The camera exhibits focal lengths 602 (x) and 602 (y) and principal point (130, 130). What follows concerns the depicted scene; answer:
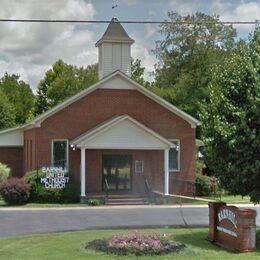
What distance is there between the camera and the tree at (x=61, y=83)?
69.6 meters

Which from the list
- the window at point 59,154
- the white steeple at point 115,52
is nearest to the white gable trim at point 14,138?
the window at point 59,154

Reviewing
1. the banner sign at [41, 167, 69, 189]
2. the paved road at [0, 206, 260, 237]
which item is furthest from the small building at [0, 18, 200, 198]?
the paved road at [0, 206, 260, 237]

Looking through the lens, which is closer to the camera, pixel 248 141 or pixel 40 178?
pixel 248 141

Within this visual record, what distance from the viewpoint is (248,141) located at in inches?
629

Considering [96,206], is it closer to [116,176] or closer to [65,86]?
[116,176]

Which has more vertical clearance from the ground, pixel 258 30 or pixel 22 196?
pixel 258 30

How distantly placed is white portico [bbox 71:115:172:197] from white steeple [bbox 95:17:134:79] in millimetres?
5008

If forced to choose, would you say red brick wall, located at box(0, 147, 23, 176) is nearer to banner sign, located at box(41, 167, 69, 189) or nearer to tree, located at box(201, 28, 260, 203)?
banner sign, located at box(41, 167, 69, 189)

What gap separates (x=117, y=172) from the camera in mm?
37312

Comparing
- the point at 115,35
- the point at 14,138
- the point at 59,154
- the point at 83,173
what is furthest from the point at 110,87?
the point at 14,138

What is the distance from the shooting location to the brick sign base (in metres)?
15.4

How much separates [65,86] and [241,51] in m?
53.3

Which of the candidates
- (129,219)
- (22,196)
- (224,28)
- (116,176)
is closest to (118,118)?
(116,176)

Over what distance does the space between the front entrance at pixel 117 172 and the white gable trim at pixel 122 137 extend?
1.64m
